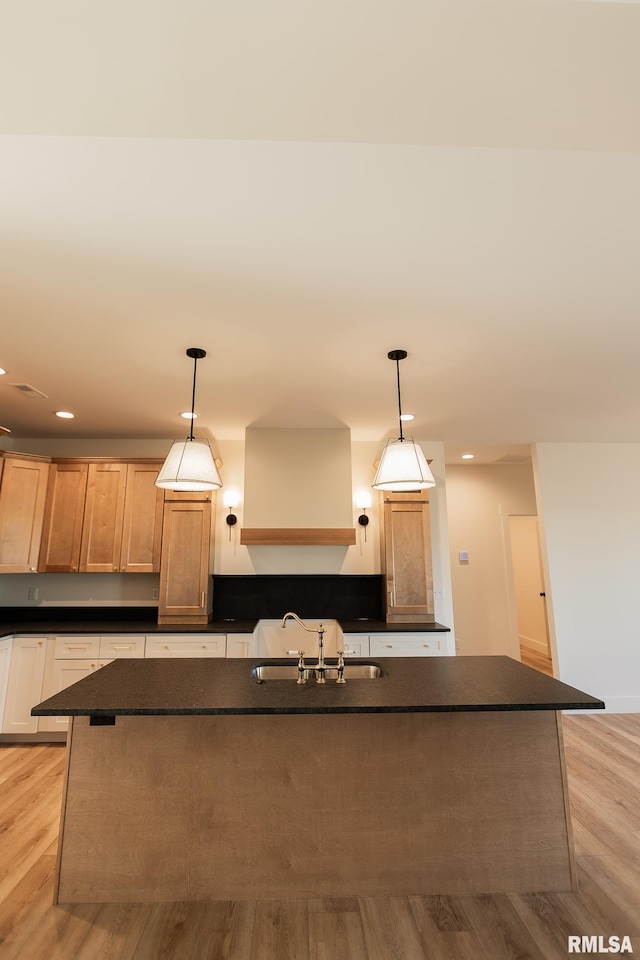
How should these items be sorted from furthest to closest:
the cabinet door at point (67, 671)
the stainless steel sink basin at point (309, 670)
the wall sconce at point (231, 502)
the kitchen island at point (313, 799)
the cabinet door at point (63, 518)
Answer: the wall sconce at point (231, 502)
the cabinet door at point (63, 518)
the cabinet door at point (67, 671)
the stainless steel sink basin at point (309, 670)
the kitchen island at point (313, 799)

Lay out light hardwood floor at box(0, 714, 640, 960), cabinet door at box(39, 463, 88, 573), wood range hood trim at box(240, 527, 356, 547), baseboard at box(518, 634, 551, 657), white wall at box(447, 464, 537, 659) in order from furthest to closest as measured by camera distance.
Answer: baseboard at box(518, 634, 551, 657), white wall at box(447, 464, 537, 659), cabinet door at box(39, 463, 88, 573), wood range hood trim at box(240, 527, 356, 547), light hardwood floor at box(0, 714, 640, 960)

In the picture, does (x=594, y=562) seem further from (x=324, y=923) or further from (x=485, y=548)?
(x=324, y=923)

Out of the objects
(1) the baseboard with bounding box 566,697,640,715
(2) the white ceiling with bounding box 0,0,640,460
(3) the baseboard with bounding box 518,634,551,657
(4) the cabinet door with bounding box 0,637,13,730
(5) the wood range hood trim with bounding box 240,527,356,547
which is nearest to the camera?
(2) the white ceiling with bounding box 0,0,640,460

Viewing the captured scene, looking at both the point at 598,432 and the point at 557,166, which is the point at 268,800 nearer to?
the point at 557,166

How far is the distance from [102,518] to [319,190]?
3.66 metres

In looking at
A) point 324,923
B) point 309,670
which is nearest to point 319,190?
point 309,670

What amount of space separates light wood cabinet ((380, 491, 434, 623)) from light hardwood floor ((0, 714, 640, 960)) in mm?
2072

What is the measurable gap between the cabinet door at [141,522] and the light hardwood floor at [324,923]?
7.18 feet

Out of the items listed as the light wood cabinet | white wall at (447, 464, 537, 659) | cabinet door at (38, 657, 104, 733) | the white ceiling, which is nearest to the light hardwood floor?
cabinet door at (38, 657, 104, 733)

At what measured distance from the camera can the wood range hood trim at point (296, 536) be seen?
13.6 ft

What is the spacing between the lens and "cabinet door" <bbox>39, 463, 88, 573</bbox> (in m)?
4.27

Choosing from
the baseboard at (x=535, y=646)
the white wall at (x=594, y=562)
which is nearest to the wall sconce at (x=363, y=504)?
the white wall at (x=594, y=562)

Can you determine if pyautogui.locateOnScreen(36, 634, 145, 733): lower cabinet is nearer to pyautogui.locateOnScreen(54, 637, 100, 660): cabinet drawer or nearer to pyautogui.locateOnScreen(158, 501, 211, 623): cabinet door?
pyautogui.locateOnScreen(54, 637, 100, 660): cabinet drawer

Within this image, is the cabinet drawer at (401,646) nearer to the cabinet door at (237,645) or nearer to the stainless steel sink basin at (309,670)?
the cabinet door at (237,645)
